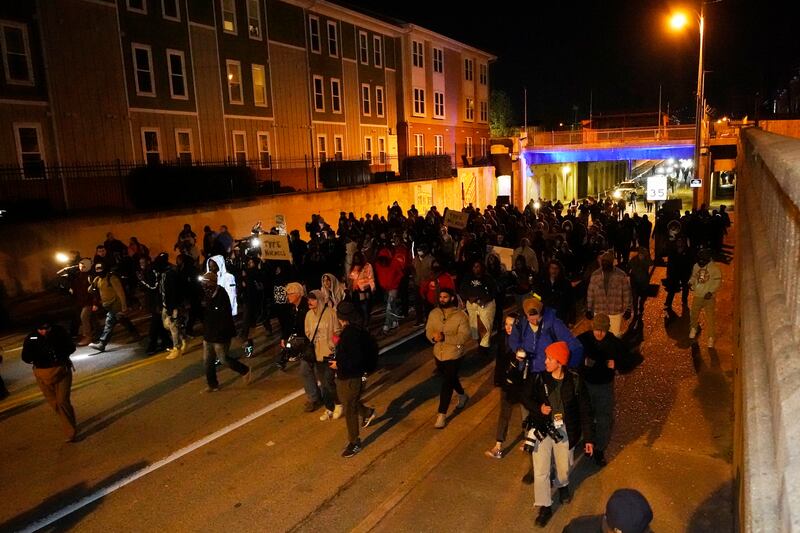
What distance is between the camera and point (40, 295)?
14789mm

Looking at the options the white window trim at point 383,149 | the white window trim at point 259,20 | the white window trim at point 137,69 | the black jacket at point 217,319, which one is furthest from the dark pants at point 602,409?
the white window trim at point 383,149

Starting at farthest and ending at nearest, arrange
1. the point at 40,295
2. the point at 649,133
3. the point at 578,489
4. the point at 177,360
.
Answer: the point at 649,133
the point at 40,295
the point at 177,360
the point at 578,489

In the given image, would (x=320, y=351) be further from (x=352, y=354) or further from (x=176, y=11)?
(x=176, y=11)

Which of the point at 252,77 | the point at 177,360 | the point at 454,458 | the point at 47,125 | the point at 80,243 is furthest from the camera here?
the point at 252,77

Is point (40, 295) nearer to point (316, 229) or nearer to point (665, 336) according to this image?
point (316, 229)

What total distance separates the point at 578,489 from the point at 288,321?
6.15 metres

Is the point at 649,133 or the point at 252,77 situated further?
the point at 649,133

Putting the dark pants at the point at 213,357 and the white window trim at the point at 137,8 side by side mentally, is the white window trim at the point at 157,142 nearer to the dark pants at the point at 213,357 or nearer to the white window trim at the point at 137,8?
the white window trim at the point at 137,8

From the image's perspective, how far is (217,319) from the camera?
338 inches

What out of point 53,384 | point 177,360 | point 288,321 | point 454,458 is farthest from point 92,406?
point 454,458

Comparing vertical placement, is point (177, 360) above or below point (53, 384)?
below

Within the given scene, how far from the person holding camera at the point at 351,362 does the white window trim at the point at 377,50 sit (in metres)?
32.6

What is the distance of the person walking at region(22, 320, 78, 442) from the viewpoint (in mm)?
7309

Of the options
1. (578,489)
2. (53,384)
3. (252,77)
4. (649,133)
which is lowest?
(578,489)
